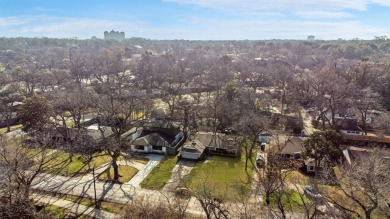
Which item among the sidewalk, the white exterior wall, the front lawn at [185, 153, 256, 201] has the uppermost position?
the white exterior wall

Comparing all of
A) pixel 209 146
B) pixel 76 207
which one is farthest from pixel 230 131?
pixel 76 207

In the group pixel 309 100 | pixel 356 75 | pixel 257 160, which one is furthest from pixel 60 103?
pixel 356 75

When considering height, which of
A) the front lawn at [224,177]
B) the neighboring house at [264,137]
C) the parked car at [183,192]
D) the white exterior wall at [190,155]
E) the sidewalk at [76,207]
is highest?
the neighboring house at [264,137]

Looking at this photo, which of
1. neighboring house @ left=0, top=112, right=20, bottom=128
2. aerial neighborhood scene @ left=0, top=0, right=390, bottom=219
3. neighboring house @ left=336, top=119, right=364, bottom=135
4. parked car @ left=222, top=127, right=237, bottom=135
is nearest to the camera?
aerial neighborhood scene @ left=0, top=0, right=390, bottom=219

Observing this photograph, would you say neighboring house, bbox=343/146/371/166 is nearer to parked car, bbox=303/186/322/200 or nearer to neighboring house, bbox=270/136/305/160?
neighboring house, bbox=270/136/305/160

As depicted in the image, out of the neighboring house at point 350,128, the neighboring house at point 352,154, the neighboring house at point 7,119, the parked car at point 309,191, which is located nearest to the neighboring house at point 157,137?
the parked car at point 309,191

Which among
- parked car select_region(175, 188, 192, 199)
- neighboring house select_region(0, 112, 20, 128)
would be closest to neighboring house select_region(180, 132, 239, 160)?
parked car select_region(175, 188, 192, 199)

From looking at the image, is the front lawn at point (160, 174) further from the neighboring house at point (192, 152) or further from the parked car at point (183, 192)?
the parked car at point (183, 192)
